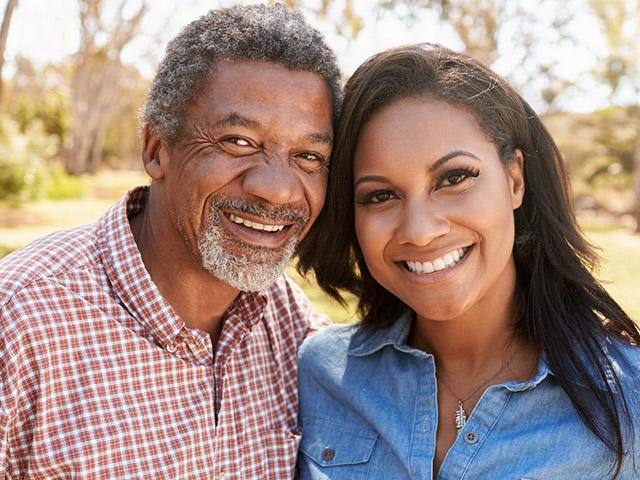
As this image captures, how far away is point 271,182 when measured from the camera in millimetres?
2611

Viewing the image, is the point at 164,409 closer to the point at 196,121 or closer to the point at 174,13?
the point at 196,121

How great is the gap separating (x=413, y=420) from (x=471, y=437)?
9.7 inches

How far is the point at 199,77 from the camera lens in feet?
8.77

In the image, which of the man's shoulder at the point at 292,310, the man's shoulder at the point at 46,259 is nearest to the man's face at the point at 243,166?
the man's shoulder at the point at 46,259

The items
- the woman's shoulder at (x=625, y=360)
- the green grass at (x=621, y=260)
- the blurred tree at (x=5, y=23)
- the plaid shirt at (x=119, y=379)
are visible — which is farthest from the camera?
the blurred tree at (x=5, y=23)

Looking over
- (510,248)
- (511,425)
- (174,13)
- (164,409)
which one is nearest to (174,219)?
(164,409)

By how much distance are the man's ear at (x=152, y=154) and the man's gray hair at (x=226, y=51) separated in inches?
1.5

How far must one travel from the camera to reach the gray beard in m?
2.63

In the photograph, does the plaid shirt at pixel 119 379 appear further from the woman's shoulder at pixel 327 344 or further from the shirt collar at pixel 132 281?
the woman's shoulder at pixel 327 344

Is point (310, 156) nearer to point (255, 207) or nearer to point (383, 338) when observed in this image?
point (255, 207)

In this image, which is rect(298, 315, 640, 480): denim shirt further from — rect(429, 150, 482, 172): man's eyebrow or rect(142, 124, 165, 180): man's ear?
rect(142, 124, 165, 180): man's ear

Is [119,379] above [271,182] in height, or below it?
below

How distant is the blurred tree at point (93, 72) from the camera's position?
25.2 m

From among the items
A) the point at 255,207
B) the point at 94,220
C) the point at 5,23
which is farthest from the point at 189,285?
the point at 94,220
